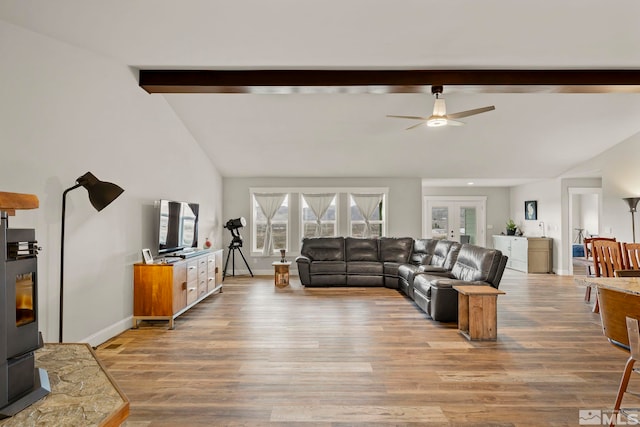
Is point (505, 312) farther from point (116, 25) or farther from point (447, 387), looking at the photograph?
point (116, 25)

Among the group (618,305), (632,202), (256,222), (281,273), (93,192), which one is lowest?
(281,273)

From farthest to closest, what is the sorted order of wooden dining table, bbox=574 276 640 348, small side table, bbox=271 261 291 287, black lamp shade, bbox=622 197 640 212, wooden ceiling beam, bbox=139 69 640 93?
small side table, bbox=271 261 291 287 → black lamp shade, bbox=622 197 640 212 → wooden ceiling beam, bbox=139 69 640 93 → wooden dining table, bbox=574 276 640 348

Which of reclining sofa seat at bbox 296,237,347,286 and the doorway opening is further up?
the doorway opening

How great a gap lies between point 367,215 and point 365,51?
5.39 meters

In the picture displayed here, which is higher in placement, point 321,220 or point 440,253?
point 321,220

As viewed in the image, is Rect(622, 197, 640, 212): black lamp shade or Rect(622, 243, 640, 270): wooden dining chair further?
Rect(622, 197, 640, 212): black lamp shade

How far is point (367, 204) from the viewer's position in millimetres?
8836

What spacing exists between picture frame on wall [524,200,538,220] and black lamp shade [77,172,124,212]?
9629mm

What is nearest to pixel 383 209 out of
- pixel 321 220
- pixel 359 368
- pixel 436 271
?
pixel 321 220

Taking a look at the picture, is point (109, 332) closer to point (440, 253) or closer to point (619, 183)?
point (440, 253)

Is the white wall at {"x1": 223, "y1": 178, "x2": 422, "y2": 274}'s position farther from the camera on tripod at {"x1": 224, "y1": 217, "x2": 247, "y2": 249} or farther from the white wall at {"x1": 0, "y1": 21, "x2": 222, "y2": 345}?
the white wall at {"x1": 0, "y1": 21, "x2": 222, "y2": 345}

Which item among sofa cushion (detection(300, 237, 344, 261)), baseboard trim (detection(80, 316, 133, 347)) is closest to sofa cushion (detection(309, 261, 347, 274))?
sofa cushion (detection(300, 237, 344, 261))

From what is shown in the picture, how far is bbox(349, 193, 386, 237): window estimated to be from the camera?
29.0 ft

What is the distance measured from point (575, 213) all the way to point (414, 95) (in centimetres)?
909
